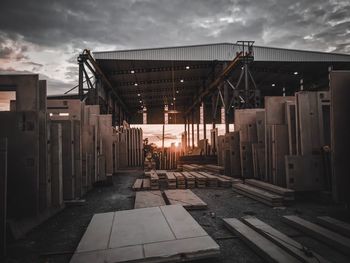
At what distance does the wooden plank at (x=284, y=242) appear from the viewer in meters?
2.59

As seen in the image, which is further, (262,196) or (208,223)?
(262,196)

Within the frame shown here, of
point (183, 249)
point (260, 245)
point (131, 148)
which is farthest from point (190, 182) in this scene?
point (131, 148)

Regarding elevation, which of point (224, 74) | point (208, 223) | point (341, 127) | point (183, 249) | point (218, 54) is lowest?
point (208, 223)

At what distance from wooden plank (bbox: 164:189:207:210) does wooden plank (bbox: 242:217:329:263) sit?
1248 millimetres

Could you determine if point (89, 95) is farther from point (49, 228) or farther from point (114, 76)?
point (49, 228)

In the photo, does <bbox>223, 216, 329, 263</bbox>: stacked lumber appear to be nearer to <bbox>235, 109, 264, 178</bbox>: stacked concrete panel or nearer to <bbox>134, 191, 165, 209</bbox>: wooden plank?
<bbox>134, 191, 165, 209</bbox>: wooden plank

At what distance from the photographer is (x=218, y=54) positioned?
59.6 feet

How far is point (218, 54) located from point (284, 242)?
16690 millimetres

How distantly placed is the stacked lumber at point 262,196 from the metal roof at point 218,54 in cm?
1273

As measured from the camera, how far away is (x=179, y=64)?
18.7 m

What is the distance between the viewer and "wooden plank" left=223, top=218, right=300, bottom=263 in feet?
8.78

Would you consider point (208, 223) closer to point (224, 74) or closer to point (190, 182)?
point (190, 182)

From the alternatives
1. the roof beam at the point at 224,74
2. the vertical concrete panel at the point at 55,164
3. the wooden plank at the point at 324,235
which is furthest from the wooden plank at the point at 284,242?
the roof beam at the point at 224,74

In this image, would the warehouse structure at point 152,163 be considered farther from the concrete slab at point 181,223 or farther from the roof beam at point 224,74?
the roof beam at point 224,74
